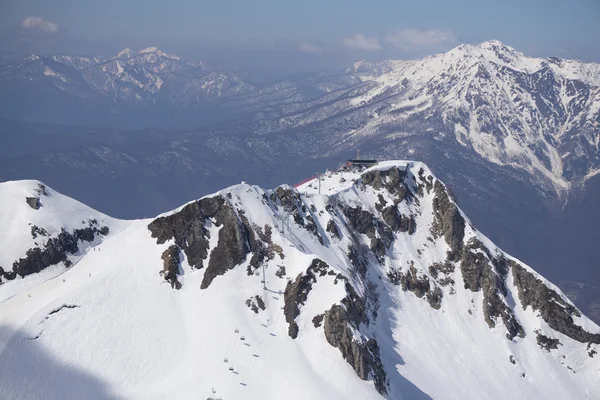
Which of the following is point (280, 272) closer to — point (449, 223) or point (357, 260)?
point (357, 260)

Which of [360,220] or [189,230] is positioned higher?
[360,220]

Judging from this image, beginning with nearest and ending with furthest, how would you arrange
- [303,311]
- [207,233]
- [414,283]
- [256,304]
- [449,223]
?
[303,311], [256,304], [207,233], [414,283], [449,223]

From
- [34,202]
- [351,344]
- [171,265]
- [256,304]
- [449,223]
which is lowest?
[351,344]

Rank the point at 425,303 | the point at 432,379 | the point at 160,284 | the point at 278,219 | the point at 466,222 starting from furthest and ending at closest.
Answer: the point at 466,222
the point at 425,303
the point at 278,219
the point at 432,379
the point at 160,284

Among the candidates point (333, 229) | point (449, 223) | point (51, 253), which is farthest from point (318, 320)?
point (51, 253)

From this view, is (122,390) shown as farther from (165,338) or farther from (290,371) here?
(290,371)

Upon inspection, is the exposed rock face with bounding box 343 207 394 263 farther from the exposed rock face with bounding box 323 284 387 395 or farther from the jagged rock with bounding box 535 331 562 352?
the jagged rock with bounding box 535 331 562 352

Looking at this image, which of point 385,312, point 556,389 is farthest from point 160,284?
point 556,389
